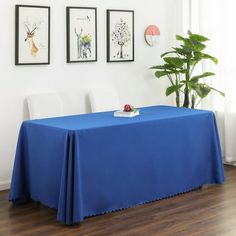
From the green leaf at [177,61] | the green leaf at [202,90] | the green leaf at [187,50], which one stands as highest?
the green leaf at [187,50]

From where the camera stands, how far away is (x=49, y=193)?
4055mm

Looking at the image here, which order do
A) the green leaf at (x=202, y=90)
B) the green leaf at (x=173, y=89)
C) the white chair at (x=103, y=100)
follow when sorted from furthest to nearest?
the green leaf at (x=173, y=89), the green leaf at (x=202, y=90), the white chair at (x=103, y=100)

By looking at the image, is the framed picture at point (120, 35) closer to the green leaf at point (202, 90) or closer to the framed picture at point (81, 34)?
the framed picture at point (81, 34)

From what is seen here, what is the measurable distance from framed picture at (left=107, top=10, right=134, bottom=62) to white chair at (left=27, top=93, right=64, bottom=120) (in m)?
0.87

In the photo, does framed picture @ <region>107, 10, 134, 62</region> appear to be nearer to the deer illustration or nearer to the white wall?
the white wall

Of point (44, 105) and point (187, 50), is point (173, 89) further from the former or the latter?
point (44, 105)

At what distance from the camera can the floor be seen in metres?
3.72

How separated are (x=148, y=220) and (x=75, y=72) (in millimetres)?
1935

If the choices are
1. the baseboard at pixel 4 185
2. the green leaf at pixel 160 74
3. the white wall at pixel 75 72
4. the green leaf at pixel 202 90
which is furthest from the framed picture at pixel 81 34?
the baseboard at pixel 4 185

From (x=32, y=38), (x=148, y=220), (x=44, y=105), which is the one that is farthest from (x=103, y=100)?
(x=148, y=220)

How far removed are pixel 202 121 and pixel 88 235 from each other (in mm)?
1737

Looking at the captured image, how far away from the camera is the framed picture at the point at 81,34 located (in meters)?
5.08

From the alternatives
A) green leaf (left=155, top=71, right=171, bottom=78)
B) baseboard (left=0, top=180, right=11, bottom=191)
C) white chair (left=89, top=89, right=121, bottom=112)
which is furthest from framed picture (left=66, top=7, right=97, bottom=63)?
baseboard (left=0, top=180, right=11, bottom=191)

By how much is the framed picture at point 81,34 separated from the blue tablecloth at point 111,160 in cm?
86
